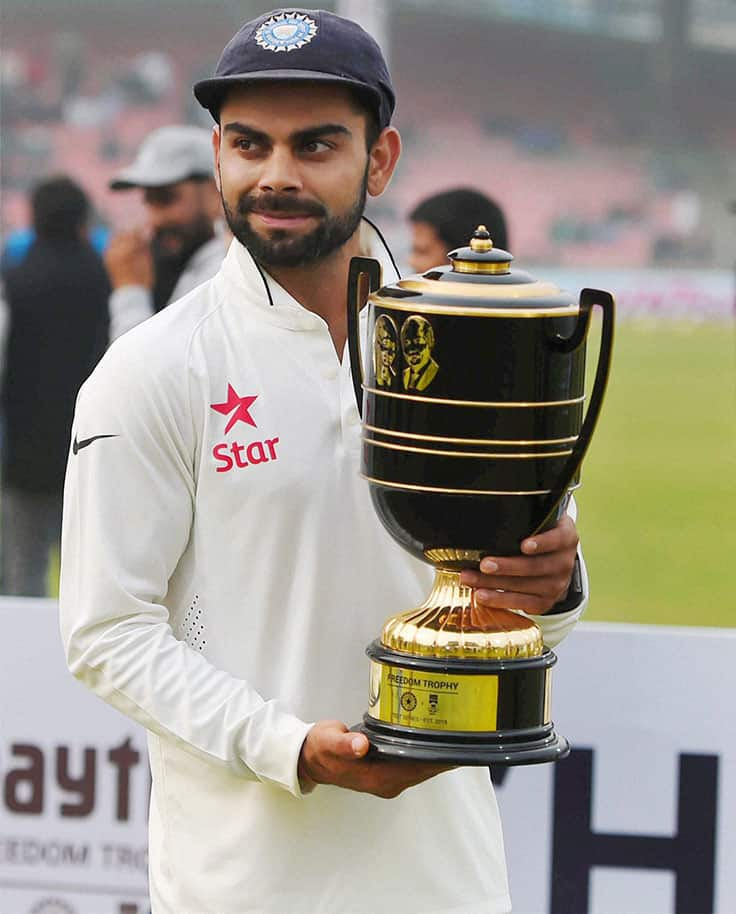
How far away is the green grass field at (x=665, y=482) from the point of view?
10.9 meters

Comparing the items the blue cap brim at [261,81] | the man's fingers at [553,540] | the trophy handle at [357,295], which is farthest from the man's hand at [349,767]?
the blue cap brim at [261,81]

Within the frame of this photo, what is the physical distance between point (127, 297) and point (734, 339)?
1644 centimetres

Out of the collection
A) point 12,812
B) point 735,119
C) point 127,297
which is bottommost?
point 12,812

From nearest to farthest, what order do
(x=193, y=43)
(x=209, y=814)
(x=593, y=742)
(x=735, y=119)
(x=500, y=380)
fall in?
(x=500, y=380) → (x=209, y=814) → (x=593, y=742) → (x=193, y=43) → (x=735, y=119)

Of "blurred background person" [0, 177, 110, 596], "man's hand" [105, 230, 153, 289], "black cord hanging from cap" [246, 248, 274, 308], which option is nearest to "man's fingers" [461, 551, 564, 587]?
"black cord hanging from cap" [246, 248, 274, 308]

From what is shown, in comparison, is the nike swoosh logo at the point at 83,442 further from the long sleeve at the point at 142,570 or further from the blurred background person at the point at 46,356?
the blurred background person at the point at 46,356

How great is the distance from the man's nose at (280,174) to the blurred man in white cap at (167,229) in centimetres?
362

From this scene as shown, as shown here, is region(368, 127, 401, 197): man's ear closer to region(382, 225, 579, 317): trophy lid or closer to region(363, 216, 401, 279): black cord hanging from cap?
region(363, 216, 401, 279): black cord hanging from cap

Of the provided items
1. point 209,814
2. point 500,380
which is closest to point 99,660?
point 209,814

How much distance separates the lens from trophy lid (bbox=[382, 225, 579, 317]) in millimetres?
1891

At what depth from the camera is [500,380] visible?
1.90 metres

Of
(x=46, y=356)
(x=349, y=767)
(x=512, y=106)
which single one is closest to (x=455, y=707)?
(x=349, y=767)

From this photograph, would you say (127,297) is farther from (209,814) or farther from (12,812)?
(209,814)

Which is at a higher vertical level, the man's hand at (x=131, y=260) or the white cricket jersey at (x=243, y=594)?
the man's hand at (x=131, y=260)
